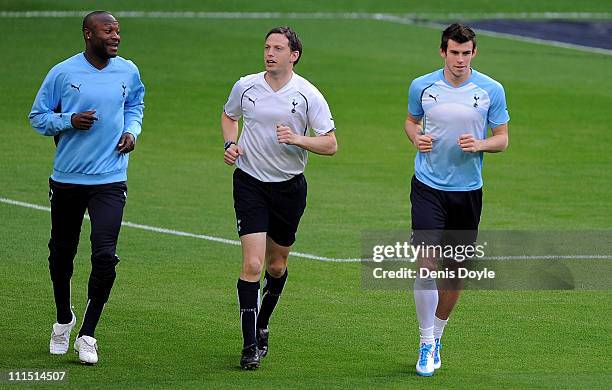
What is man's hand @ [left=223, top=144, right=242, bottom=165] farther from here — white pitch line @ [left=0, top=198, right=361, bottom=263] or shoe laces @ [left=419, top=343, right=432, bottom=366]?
white pitch line @ [left=0, top=198, right=361, bottom=263]

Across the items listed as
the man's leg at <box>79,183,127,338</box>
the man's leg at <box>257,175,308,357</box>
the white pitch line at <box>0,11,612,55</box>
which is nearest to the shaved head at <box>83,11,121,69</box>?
the man's leg at <box>79,183,127,338</box>

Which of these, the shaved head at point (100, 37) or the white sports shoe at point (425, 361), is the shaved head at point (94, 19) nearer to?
the shaved head at point (100, 37)

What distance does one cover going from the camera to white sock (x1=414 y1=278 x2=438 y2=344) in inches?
413

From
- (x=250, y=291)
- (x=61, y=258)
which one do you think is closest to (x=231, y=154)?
(x=250, y=291)

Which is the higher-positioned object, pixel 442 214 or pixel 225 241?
pixel 225 241

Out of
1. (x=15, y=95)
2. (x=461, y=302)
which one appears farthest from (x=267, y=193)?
(x=15, y=95)

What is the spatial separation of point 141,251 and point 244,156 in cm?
419

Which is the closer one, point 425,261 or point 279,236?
point 425,261

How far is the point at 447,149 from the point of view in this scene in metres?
10.5

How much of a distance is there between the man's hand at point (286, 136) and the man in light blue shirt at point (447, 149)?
879 mm

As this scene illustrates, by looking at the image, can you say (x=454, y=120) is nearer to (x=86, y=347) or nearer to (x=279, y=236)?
(x=279, y=236)

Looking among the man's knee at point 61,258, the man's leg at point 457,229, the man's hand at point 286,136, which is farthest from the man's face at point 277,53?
the man's knee at point 61,258

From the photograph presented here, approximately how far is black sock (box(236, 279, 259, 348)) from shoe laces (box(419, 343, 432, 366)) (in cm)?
120

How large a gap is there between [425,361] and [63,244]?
110 inches
